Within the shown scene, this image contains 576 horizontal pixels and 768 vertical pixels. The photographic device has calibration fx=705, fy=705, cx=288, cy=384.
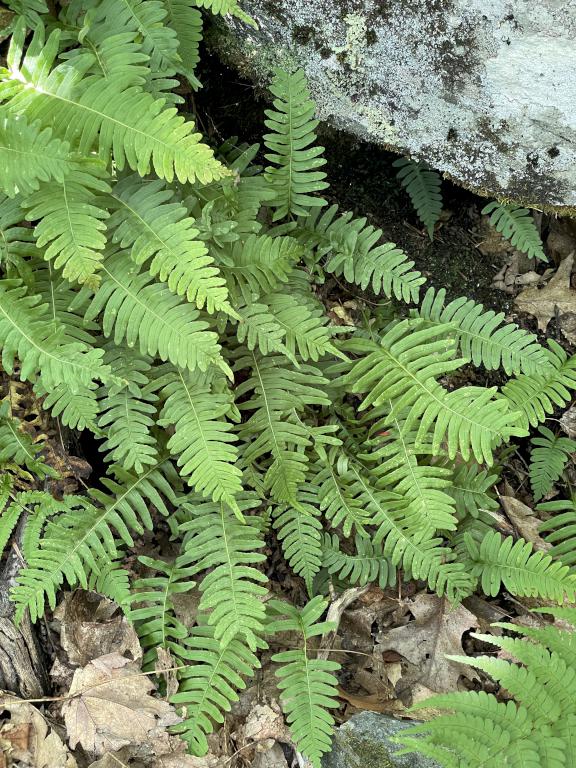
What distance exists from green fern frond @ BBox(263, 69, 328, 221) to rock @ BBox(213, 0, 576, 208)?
20 cm

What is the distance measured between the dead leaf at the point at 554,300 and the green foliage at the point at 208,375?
0.79 metres

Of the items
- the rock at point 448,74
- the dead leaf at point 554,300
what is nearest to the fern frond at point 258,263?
the rock at point 448,74

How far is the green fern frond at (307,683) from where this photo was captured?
2992mm

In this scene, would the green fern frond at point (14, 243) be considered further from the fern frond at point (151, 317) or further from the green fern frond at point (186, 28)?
the green fern frond at point (186, 28)

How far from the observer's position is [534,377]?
3729 millimetres

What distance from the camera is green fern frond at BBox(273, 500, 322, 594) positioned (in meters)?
3.45

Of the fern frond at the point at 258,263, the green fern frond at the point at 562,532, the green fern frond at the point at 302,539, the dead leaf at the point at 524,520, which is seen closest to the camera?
the fern frond at the point at 258,263

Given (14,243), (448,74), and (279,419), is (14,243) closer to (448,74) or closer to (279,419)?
(279,419)

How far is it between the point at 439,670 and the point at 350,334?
70.3 inches

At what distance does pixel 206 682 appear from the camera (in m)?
3.14

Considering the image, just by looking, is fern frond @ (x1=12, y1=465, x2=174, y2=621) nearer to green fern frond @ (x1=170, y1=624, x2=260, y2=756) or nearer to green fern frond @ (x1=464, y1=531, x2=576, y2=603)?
green fern frond @ (x1=170, y1=624, x2=260, y2=756)

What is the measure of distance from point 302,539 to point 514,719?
127cm

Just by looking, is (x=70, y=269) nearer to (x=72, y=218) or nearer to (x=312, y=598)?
(x=72, y=218)

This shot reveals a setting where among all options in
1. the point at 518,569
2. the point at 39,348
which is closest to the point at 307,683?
the point at 518,569
